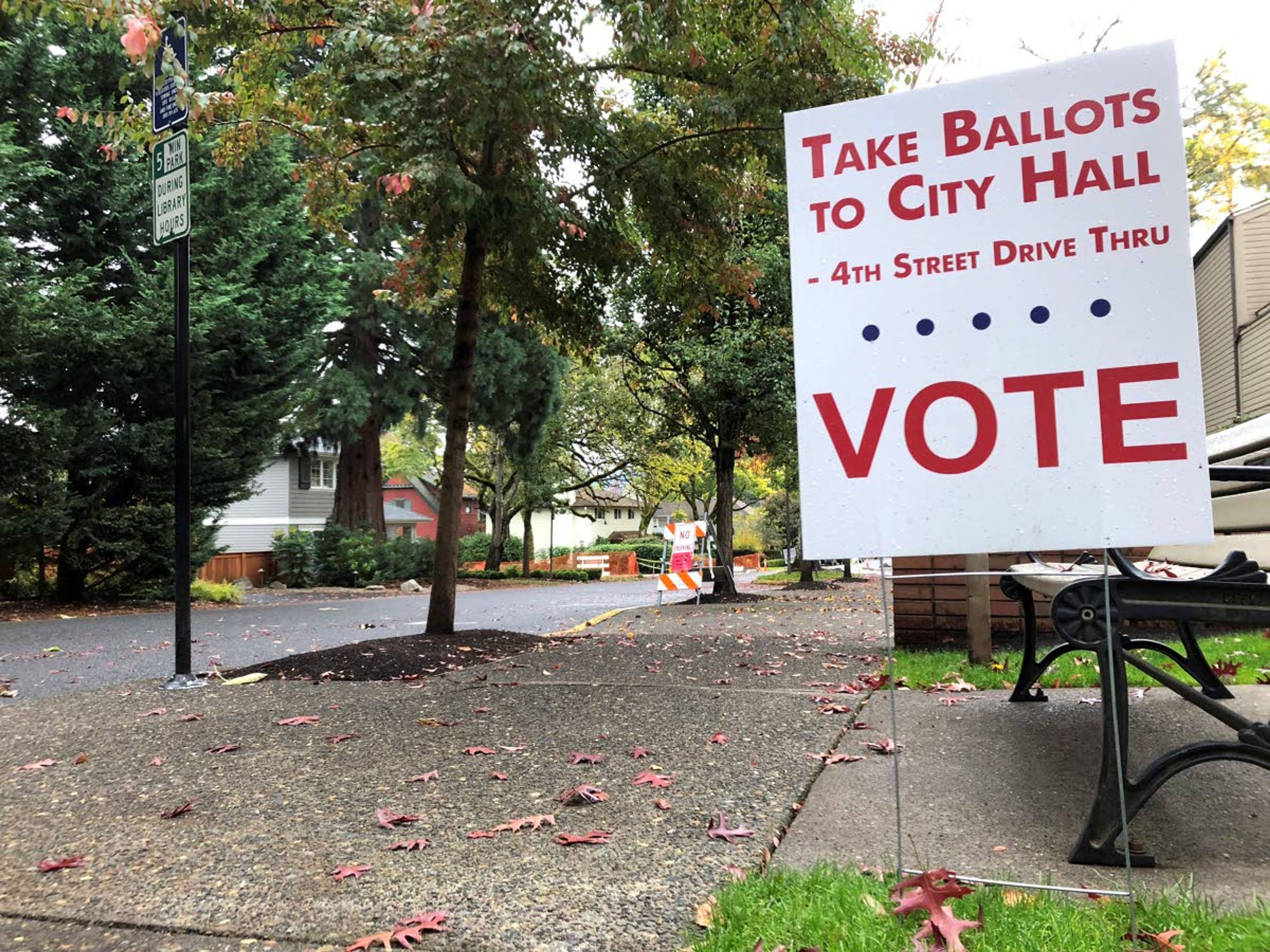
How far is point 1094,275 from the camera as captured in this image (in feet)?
7.59

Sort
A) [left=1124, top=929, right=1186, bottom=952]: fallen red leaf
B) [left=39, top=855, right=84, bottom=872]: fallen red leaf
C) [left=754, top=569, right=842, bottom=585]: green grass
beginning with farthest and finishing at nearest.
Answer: [left=754, top=569, right=842, bottom=585]: green grass, [left=39, top=855, right=84, bottom=872]: fallen red leaf, [left=1124, top=929, right=1186, bottom=952]: fallen red leaf

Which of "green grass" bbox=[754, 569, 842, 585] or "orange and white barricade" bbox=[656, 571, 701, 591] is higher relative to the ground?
"orange and white barricade" bbox=[656, 571, 701, 591]

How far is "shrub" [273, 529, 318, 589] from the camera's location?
22.9 meters

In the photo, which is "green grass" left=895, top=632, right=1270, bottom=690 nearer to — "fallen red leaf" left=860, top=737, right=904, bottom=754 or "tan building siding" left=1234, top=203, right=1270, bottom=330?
"fallen red leaf" left=860, top=737, right=904, bottom=754

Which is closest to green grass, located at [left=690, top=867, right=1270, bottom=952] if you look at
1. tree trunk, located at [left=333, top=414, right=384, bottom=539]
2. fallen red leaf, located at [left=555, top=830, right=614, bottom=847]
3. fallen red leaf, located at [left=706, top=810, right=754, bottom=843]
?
fallen red leaf, located at [left=706, top=810, right=754, bottom=843]

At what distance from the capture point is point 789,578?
25.8 m

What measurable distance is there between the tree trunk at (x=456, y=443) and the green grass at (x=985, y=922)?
536cm

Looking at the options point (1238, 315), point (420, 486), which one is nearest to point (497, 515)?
point (420, 486)

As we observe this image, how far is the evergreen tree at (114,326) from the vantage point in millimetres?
12172

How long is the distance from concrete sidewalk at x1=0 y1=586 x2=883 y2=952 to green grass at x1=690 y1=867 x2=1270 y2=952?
0.55 feet

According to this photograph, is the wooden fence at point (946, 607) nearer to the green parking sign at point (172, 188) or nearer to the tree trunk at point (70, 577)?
the green parking sign at point (172, 188)

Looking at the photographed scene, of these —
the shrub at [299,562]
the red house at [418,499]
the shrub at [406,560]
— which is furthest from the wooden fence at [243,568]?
the red house at [418,499]

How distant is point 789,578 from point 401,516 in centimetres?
3033

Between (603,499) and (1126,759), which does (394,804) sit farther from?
(603,499)
